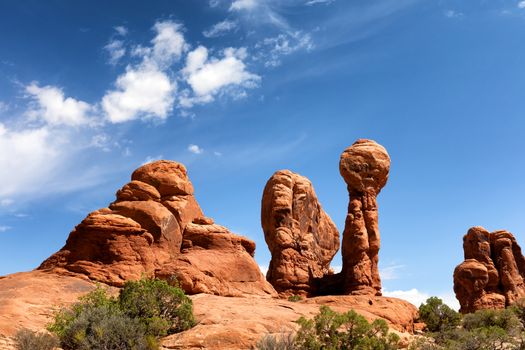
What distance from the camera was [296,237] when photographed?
159 ft

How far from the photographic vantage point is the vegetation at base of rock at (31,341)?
65.0 ft

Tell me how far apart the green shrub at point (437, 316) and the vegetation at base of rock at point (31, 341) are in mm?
27928

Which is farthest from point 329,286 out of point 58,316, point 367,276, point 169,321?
point 58,316

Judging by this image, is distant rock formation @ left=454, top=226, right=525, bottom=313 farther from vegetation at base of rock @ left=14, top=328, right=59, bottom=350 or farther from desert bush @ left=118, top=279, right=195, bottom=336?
vegetation at base of rock @ left=14, top=328, right=59, bottom=350

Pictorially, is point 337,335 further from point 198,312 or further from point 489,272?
point 489,272

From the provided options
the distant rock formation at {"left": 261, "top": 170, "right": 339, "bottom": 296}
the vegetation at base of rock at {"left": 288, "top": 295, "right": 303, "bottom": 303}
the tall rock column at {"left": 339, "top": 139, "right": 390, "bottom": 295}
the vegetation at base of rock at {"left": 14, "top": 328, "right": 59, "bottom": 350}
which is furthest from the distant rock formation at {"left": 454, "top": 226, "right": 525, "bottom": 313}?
the vegetation at base of rock at {"left": 14, "top": 328, "right": 59, "bottom": 350}

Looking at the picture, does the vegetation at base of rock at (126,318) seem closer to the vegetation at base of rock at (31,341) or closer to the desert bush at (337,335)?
the vegetation at base of rock at (31,341)

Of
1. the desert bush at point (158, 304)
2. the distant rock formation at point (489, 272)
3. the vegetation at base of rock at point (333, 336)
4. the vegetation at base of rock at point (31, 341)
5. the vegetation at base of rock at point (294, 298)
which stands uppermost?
the distant rock formation at point (489, 272)

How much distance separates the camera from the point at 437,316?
3966 centimetres

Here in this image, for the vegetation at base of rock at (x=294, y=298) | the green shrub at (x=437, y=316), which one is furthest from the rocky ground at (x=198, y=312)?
the vegetation at base of rock at (x=294, y=298)

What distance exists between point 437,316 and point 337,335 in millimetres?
20388

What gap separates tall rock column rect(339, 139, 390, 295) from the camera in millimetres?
46000

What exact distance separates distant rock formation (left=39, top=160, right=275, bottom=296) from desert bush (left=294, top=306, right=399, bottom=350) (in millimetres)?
11402

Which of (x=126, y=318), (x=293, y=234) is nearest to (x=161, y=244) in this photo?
(x=126, y=318)
